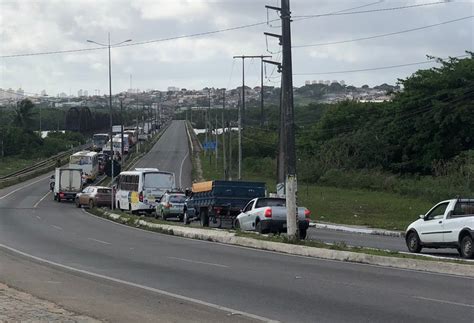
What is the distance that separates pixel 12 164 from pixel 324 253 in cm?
9401

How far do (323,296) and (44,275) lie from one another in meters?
7.06

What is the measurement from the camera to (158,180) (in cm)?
4416

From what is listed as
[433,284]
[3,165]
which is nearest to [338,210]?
[433,284]

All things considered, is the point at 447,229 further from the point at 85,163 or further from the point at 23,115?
the point at 23,115

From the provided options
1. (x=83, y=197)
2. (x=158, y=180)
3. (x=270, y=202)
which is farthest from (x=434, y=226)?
(x=83, y=197)

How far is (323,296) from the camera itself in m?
13.0

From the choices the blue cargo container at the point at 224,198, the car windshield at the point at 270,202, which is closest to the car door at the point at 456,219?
the car windshield at the point at 270,202

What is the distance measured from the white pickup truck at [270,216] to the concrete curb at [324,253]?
1.69m

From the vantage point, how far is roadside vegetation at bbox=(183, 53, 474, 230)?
50500mm

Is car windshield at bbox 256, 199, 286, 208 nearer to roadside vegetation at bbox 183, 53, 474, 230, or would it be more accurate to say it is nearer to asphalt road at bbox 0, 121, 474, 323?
asphalt road at bbox 0, 121, 474, 323

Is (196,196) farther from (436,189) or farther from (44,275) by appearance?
(436,189)

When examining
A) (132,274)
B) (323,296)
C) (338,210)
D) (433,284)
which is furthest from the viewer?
(338,210)

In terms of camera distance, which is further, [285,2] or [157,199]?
[157,199]

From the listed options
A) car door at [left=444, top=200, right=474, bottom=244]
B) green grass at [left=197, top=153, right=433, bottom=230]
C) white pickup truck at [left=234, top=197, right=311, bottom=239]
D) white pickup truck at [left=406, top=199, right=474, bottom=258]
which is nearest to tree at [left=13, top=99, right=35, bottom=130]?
green grass at [left=197, top=153, right=433, bottom=230]
